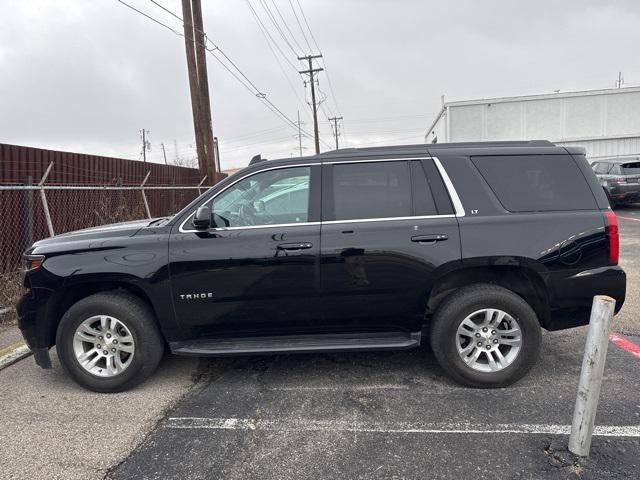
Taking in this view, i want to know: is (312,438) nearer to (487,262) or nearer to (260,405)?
(260,405)

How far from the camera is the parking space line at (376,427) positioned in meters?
3.05

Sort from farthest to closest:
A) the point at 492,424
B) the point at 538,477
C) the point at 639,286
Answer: the point at 639,286
the point at 492,424
the point at 538,477

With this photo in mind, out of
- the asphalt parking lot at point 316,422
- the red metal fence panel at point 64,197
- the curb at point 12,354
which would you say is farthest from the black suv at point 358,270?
the red metal fence panel at point 64,197

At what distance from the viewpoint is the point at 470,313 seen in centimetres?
360

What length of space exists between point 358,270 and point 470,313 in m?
0.90

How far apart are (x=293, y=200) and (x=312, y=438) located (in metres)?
1.80

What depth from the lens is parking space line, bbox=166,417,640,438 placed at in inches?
120

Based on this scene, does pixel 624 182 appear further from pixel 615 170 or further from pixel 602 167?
pixel 602 167

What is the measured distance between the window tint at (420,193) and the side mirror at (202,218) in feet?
5.17

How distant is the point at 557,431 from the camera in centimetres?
304

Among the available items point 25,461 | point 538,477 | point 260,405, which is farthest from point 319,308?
point 25,461

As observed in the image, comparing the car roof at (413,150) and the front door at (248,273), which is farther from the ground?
the car roof at (413,150)

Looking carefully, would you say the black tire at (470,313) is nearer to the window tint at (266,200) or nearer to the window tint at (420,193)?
the window tint at (420,193)

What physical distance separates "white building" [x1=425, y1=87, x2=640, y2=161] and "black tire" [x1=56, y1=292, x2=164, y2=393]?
105ft
